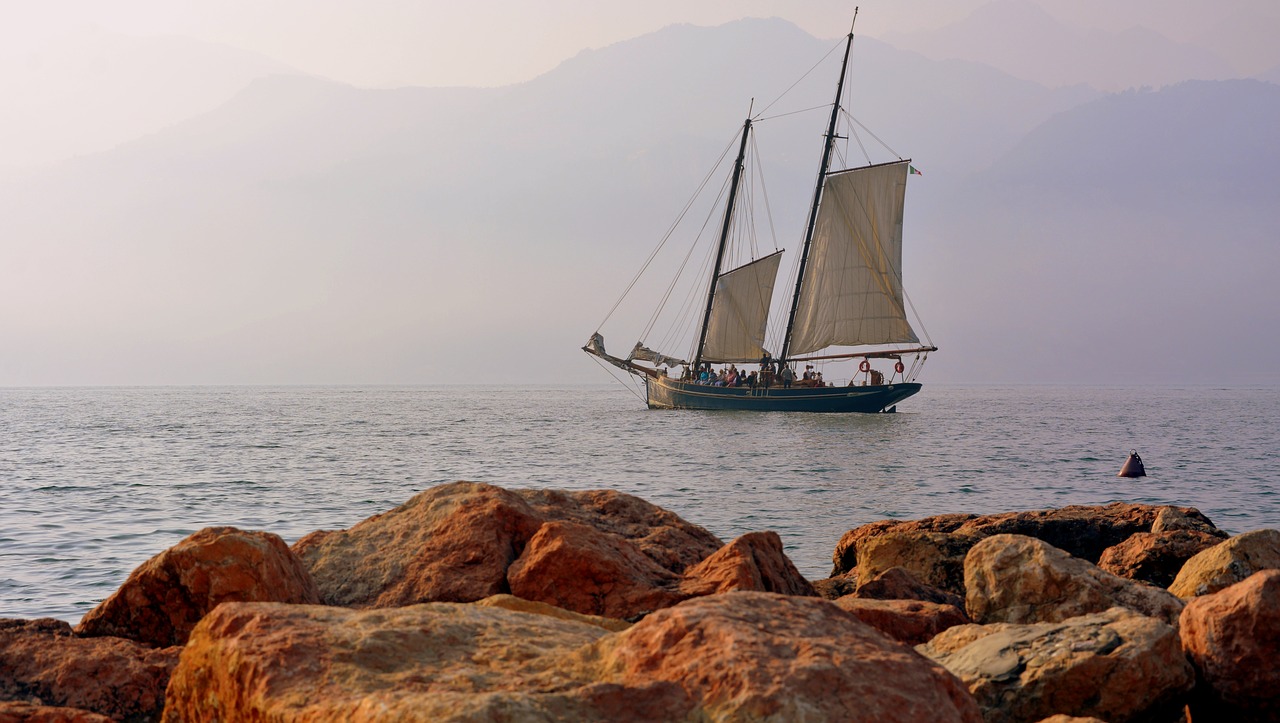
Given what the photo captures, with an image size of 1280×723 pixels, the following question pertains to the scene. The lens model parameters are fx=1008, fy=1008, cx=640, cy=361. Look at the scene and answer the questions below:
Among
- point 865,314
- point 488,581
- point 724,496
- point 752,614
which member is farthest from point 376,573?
point 865,314

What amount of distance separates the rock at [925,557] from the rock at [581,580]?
2848 mm

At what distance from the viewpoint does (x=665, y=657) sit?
258 cm

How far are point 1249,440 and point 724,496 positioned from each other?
32.3 metres

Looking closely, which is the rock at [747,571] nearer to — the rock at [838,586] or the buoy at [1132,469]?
the rock at [838,586]

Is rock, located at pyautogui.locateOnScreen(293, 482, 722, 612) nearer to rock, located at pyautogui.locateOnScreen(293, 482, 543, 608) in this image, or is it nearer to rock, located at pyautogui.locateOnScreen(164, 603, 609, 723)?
rock, located at pyautogui.locateOnScreen(293, 482, 543, 608)

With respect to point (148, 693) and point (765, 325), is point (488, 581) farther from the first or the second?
point (765, 325)

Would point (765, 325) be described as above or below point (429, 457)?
above

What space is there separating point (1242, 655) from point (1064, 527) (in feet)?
16.5

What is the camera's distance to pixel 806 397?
208ft

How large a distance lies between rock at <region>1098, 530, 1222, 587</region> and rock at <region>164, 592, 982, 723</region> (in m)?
5.76

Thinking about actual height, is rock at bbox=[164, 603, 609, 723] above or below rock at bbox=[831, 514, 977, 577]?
above

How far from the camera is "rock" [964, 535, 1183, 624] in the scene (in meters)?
5.39

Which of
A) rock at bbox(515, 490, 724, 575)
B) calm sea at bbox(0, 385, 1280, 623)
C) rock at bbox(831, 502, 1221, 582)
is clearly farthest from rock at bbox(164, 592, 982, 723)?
calm sea at bbox(0, 385, 1280, 623)

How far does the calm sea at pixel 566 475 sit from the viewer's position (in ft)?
47.0
